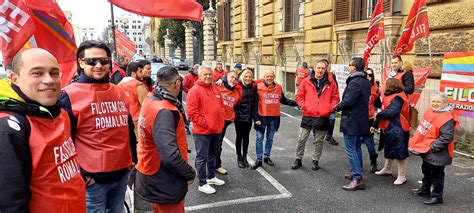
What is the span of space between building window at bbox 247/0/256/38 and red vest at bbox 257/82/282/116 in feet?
43.8

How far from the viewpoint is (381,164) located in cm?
584

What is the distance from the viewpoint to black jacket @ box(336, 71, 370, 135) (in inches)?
183

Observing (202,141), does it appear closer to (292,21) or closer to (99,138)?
(99,138)

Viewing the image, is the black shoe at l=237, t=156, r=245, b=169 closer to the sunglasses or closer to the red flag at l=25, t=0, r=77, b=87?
the red flag at l=25, t=0, r=77, b=87

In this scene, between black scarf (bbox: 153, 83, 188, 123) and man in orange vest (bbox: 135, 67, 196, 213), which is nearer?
man in orange vest (bbox: 135, 67, 196, 213)

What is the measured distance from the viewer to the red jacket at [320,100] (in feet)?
17.7


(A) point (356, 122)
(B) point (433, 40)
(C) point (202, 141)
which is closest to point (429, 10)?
(B) point (433, 40)

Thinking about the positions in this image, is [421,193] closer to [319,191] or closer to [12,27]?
[319,191]

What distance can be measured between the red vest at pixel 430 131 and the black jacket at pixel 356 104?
24.5 inches

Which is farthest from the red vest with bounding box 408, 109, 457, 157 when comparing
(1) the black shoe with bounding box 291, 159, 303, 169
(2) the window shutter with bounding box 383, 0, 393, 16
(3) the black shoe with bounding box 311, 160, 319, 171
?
(2) the window shutter with bounding box 383, 0, 393, 16

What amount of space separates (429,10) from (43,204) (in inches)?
319

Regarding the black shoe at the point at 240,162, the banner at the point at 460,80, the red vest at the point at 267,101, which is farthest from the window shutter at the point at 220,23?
the black shoe at the point at 240,162

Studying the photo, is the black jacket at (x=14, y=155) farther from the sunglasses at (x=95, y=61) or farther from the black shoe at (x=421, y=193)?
the black shoe at (x=421, y=193)

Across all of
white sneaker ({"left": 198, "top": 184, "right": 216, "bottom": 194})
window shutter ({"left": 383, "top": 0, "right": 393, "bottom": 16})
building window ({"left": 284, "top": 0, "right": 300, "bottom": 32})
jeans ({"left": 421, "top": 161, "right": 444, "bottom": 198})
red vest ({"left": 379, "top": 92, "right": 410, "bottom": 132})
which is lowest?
white sneaker ({"left": 198, "top": 184, "right": 216, "bottom": 194})
